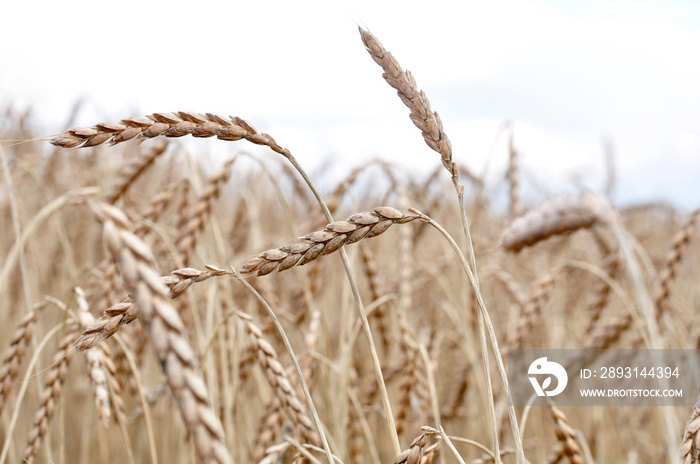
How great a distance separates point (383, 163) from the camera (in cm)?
176

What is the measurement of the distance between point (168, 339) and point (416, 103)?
521 millimetres

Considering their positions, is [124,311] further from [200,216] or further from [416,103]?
[200,216]

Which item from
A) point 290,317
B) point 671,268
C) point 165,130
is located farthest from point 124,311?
point 671,268

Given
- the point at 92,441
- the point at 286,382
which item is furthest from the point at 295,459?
the point at 92,441

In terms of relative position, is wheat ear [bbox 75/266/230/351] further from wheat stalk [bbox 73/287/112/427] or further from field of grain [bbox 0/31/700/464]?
wheat stalk [bbox 73/287/112/427]

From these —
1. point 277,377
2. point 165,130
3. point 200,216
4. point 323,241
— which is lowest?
point 277,377

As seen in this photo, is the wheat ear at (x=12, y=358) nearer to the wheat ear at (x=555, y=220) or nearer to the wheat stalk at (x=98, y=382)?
the wheat stalk at (x=98, y=382)

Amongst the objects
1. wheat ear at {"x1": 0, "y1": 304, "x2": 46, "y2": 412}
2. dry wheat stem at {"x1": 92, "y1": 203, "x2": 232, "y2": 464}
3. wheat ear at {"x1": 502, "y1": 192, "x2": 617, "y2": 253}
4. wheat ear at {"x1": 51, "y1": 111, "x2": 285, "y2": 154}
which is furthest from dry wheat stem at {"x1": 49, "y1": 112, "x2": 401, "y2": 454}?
wheat ear at {"x1": 0, "y1": 304, "x2": 46, "y2": 412}

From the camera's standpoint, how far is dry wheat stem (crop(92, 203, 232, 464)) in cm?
37

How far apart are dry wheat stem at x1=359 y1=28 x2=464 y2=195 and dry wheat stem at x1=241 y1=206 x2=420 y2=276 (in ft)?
0.36

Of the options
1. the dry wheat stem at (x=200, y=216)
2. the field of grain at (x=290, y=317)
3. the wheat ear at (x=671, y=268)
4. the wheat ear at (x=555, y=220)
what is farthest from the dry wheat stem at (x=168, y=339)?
the wheat ear at (x=671, y=268)

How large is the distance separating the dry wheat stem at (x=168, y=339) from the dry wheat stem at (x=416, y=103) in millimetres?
485

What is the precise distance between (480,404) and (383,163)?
90 centimetres

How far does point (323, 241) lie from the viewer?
692 millimetres
